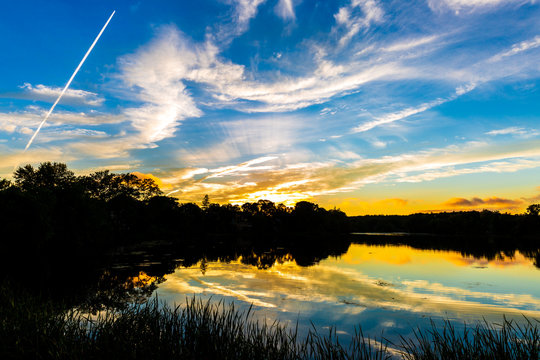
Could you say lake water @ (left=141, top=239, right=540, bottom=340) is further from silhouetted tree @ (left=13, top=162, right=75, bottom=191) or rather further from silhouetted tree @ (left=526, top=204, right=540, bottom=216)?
silhouetted tree @ (left=526, top=204, right=540, bottom=216)

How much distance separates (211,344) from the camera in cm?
914

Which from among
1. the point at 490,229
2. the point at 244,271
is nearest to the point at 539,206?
the point at 490,229

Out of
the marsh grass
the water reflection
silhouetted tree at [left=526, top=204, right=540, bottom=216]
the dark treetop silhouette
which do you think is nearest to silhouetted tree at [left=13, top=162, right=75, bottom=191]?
the dark treetop silhouette

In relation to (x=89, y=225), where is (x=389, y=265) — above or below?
below

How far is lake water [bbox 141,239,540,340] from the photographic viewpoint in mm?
16453

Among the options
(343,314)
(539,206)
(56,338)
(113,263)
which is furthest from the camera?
(539,206)

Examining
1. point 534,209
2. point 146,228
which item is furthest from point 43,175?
point 534,209

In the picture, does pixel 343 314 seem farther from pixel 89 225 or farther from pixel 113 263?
pixel 89 225

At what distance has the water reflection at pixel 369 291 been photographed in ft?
55.1

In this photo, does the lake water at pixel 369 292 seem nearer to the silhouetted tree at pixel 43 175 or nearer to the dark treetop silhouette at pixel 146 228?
the dark treetop silhouette at pixel 146 228

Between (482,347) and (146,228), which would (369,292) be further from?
(146,228)

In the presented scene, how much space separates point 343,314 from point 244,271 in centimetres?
1758

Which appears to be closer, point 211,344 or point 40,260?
point 211,344

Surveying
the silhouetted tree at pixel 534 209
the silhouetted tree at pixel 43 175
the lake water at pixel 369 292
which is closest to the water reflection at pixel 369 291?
the lake water at pixel 369 292
